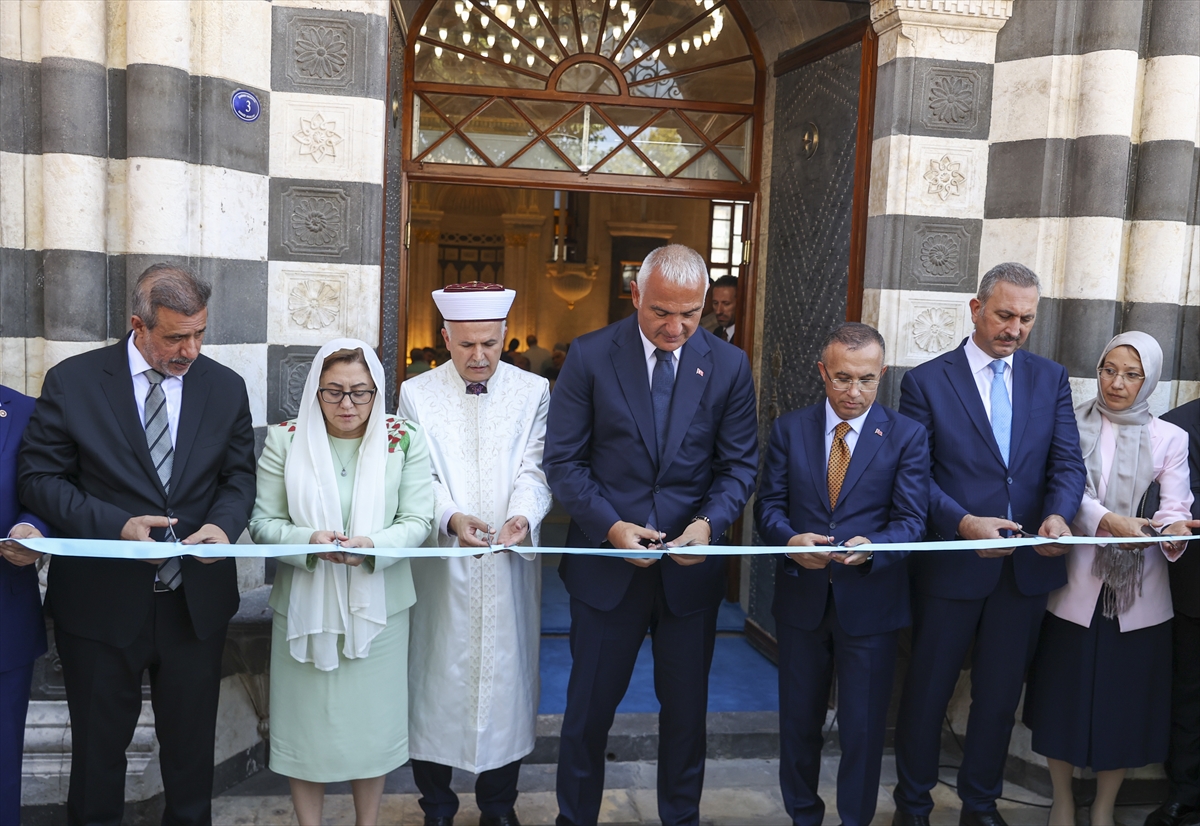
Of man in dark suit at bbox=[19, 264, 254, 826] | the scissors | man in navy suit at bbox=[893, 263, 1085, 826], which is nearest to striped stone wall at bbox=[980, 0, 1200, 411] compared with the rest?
man in navy suit at bbox=[893, 263, 1085, 826]

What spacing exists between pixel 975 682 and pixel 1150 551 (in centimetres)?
76

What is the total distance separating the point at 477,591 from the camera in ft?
11.3

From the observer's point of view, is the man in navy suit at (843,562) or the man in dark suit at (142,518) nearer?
the man in dark suit at (142,518)

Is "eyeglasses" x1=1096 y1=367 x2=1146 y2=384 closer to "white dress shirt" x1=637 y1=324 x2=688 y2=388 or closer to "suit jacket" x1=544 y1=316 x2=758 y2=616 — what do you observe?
"suit jacket" x1=544 y1=316 x2=758 y2=616

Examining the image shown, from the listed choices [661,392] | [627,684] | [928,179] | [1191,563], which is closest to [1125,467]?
[1191,563]

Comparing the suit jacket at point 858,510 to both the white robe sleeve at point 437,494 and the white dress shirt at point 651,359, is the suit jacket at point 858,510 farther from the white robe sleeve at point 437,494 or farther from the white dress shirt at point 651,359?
the white robe sleeve at point 437,494

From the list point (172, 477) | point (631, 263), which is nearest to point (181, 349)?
point (172, 477)

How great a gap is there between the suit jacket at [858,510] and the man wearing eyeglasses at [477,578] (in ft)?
2.73

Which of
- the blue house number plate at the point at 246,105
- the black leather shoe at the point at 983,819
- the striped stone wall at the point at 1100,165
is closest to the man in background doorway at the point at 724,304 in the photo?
the striped stone wall at the point at 1100,165

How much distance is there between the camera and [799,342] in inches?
206

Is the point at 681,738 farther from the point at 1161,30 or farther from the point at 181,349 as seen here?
the point at 1161,30

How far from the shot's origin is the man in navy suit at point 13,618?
2.97 meters

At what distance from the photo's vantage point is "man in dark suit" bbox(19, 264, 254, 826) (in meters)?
2.95

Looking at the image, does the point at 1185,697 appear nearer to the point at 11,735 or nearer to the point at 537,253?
the point at 11,735
